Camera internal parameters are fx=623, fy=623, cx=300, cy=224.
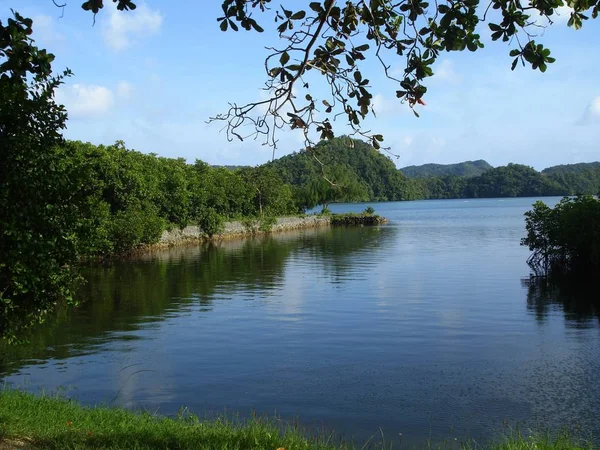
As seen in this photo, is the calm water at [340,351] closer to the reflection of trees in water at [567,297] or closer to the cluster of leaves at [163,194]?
the reflection of trees in water at [567,297]

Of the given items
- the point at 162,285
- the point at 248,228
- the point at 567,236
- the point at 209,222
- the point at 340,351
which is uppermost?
the point at 209,222

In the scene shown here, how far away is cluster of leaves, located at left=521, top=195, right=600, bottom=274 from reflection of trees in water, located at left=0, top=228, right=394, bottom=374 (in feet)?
35.2

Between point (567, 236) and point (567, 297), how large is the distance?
8243mm

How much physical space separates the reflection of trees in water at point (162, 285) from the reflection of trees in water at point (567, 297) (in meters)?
10.1

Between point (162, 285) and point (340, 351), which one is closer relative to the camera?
point (340, 351)

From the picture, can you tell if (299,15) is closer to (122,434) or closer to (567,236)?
(122,434)

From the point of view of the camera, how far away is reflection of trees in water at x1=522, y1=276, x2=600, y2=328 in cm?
2120

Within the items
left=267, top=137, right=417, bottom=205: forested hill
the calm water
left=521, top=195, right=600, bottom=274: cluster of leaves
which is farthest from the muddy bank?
left=521, top=195, right=600, bottom=274: cluster of leaves

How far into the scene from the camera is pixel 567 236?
3241cm

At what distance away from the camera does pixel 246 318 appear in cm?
2100

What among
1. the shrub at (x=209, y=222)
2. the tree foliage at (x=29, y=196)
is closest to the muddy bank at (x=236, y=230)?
the shrub at (x=209, y=222)

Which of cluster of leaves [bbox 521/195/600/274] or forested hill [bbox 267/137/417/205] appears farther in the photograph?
forested hill [bbox 267/137/417/205]

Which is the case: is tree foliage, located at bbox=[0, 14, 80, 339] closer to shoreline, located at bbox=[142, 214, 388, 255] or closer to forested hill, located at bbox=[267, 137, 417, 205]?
forested hill, located at bbox=[267, 137, 417, 205]

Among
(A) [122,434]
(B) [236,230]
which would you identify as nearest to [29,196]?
(A) [122,434]
